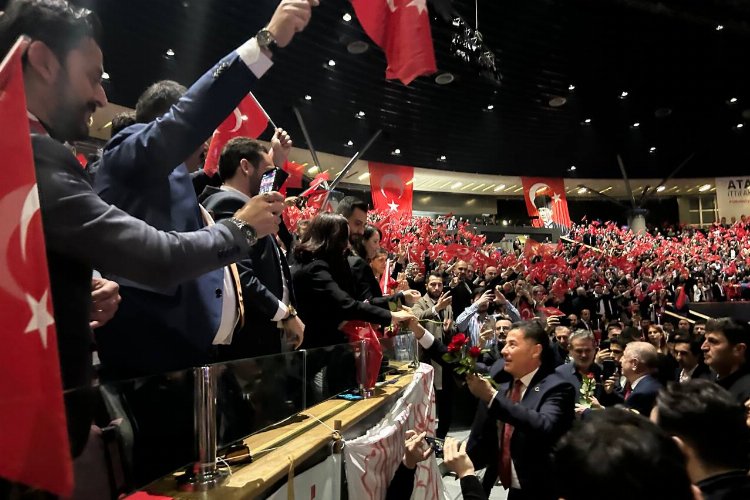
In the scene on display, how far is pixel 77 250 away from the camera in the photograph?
2.90ft

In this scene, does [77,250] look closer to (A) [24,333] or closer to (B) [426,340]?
(A) [24,333]

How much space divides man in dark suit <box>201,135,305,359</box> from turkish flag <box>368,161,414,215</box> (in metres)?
13.3

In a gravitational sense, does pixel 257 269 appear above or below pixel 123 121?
below

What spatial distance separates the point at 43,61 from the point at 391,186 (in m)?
15.6

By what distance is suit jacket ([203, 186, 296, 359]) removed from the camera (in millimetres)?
1845

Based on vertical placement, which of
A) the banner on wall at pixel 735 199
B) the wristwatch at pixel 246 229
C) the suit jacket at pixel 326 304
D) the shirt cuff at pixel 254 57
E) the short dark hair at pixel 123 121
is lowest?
the suit jacket at pixel 326 304

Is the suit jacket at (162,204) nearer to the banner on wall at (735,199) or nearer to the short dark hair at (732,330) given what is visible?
the short dark hair at (732,330)

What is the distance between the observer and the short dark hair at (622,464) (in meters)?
1.03

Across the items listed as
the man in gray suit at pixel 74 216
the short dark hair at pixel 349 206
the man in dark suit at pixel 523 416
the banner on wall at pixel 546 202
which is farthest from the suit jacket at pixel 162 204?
the banner on wall at pixel 546 202

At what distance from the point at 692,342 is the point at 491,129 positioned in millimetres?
11294

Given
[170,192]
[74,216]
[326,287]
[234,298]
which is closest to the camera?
[74,216]

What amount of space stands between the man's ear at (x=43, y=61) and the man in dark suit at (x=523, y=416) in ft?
7.28

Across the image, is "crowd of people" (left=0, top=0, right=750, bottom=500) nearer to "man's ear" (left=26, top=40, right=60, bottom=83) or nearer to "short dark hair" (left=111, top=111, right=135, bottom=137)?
"man's ear" (left=26, top=40, right=60, bottom=83)

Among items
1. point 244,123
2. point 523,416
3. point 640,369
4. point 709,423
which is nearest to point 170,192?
point 709,423
